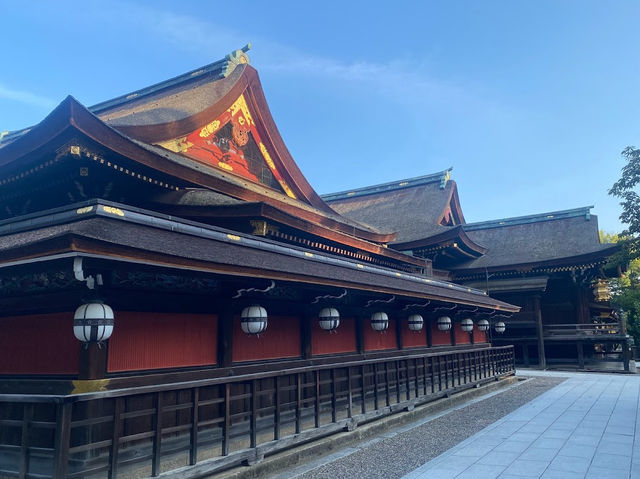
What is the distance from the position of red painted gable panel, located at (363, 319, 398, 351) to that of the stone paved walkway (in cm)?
366

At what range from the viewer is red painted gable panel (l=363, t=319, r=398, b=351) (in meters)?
12.8

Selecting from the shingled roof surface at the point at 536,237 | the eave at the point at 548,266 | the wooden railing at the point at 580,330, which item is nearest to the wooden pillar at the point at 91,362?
the eave at the point at 548,266

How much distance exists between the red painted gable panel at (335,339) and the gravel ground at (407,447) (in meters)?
2.30

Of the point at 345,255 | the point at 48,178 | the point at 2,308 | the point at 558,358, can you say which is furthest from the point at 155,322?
the point at 558,358

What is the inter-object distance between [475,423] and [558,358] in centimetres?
1763

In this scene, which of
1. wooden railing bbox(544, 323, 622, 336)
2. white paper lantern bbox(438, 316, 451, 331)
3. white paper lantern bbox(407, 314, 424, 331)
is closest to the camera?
white paper lantern bbox(407, 314, 424, 331)

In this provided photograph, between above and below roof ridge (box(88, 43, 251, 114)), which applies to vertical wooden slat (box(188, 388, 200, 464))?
below

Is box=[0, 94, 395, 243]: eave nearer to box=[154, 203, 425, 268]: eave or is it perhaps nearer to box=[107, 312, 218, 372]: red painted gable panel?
box=[154, 203, 425, 268]: eave

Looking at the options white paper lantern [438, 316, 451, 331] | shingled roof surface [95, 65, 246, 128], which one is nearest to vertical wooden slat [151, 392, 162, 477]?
shingled roof surface [95, 65, 246, 128]

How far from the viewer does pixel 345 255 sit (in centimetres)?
1379

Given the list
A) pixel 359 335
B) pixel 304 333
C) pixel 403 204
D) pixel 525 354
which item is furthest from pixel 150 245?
pixel 525 354

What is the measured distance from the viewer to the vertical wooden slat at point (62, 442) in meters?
4.75

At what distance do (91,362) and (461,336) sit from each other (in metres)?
16.1

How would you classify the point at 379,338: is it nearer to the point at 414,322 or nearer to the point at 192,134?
the point at 414,322
